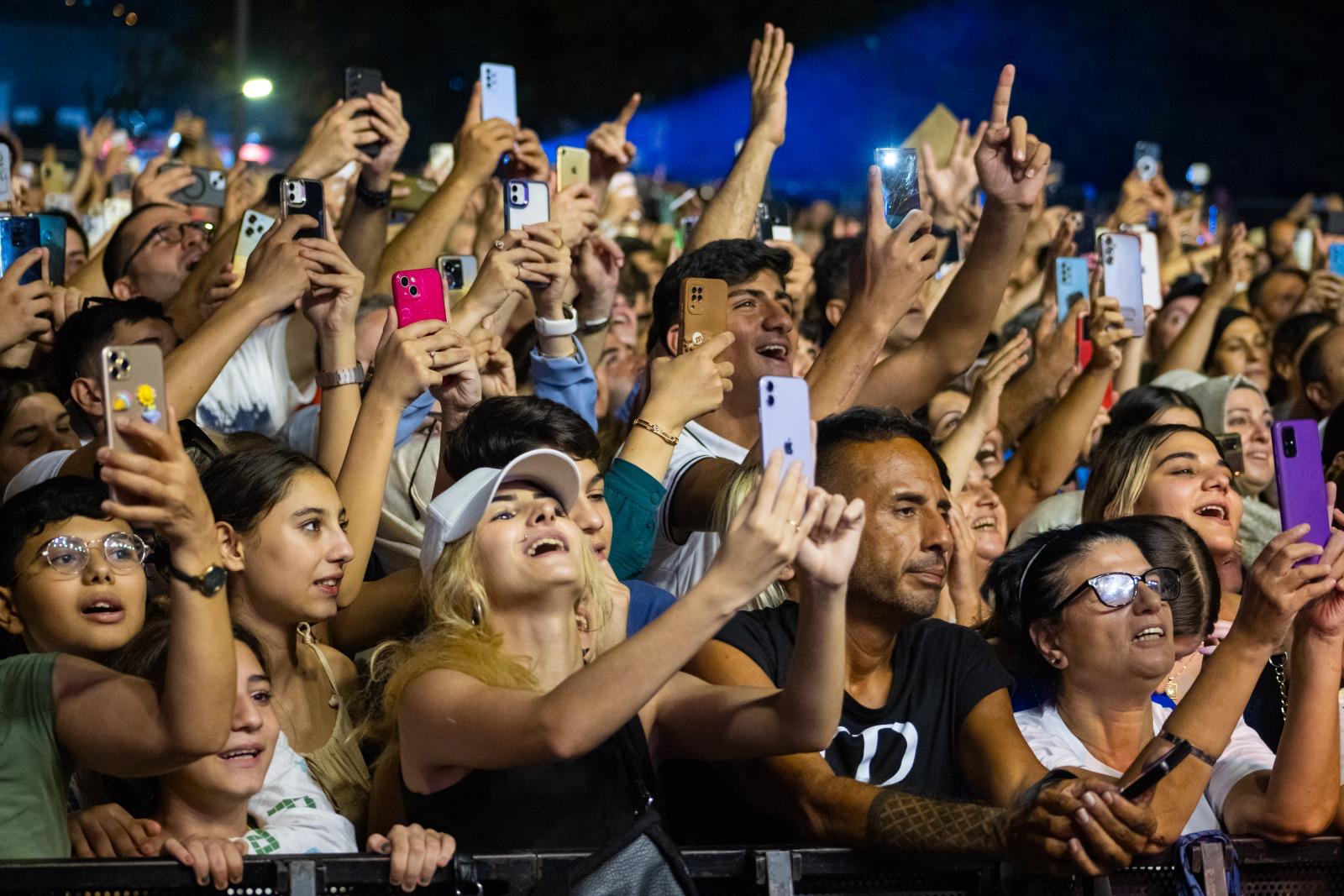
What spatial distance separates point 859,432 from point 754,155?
6.40ft

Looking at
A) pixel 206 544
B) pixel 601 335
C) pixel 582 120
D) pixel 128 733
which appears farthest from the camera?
pixel 582 120

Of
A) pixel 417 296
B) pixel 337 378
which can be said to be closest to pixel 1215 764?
pixel 417 296

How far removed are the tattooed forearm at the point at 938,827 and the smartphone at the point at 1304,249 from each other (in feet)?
26.1

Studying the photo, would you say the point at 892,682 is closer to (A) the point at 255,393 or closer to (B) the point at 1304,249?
(A) the point at 255,393

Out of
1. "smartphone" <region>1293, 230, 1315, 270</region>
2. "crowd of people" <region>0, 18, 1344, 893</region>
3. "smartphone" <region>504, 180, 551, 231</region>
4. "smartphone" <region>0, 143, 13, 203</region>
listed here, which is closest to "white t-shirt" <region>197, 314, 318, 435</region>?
"crowd of people" <region>0, 18, 1344, 893</region>

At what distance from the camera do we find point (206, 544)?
8.55ft

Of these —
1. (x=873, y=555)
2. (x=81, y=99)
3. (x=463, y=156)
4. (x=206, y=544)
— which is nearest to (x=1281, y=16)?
(x=81, y=99)

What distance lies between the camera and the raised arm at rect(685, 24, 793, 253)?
536cm

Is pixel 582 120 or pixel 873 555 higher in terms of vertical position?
pixel 582 120

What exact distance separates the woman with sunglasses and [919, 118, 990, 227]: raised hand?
3.16 metres

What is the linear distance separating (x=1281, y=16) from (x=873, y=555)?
1788cm

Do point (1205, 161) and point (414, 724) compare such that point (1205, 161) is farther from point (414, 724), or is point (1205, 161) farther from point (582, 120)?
point (414, 724)

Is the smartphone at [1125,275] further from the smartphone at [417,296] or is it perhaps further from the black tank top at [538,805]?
the black tank top at [538,805]

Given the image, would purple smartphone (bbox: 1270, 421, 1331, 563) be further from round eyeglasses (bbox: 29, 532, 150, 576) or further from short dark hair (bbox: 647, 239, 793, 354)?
round eyeglasses (bbox: 29, 532, 150, 576)
